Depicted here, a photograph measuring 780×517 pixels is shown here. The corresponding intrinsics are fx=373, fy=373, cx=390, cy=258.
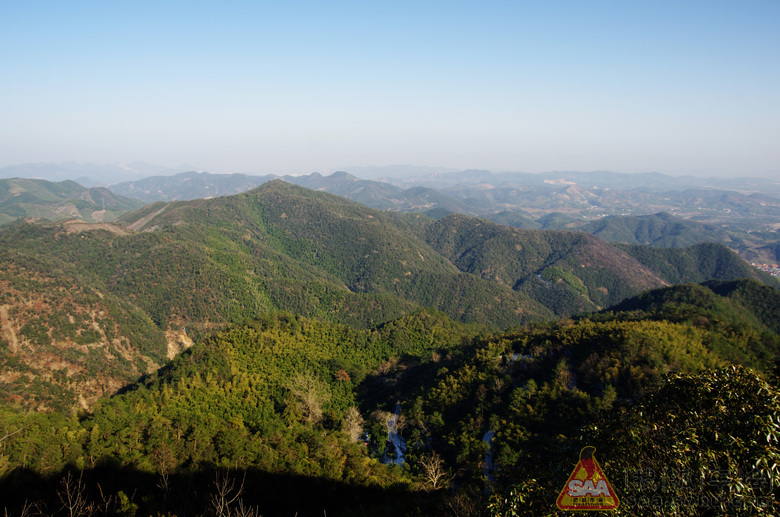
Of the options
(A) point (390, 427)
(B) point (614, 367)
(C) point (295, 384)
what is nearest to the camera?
(B) point (614, 367)

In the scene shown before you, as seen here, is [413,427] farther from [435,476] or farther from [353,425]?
[435,476]

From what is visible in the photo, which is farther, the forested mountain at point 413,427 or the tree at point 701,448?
the forested mountain at point 413,427

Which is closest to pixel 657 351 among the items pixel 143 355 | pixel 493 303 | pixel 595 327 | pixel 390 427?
pixel 595 327

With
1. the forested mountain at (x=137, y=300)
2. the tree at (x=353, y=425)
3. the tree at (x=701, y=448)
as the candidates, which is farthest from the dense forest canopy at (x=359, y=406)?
the forested mountain at (x=137, y=300)

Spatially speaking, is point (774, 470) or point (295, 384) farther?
point (295, 384)

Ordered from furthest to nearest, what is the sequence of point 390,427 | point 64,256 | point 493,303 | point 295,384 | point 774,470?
point 493,303
point 64,256
point 295,384
point 390,427
point 774,470

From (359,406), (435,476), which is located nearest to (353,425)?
(359,406)

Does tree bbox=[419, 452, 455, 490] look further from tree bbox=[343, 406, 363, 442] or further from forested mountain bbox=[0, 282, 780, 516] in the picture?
tree bbox=[343, 406, 363, 442]

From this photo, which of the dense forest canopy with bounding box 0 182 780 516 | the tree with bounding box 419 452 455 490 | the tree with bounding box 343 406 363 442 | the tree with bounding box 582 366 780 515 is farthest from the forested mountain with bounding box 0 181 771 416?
the tree with bounding box 582 366 780 515

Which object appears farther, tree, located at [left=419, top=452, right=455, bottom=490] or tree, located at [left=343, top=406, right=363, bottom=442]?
tree, located at [left=343, top=406, right=363, bottom=442]

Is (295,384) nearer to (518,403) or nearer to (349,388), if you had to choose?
(349,388)

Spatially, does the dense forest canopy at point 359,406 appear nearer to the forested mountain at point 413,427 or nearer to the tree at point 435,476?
the forested mountain at point 413,427
